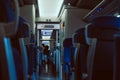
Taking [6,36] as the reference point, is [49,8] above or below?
above

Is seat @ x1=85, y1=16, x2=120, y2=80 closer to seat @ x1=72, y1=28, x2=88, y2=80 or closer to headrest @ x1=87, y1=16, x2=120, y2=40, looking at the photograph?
headrest @ x1=87, y1=16, x2=120, y2=40

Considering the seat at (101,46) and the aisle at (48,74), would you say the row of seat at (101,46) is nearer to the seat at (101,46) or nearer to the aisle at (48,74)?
the seat at (101,46)

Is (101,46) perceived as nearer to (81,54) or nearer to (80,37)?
(81,54)

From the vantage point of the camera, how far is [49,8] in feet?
41.3

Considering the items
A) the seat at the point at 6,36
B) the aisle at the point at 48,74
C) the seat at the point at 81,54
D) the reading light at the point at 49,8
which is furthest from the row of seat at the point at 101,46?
the aisle at the point at 48,74

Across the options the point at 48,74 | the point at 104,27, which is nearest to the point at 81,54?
the point at 104,27

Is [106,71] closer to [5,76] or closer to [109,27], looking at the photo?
[109,27]

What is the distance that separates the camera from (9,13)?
1.68 metres

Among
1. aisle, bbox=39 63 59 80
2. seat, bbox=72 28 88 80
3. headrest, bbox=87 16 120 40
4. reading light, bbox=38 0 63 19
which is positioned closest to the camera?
headrest, bbox=87 16 120 40

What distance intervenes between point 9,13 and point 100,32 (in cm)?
122

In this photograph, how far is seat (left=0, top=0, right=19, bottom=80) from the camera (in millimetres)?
1465

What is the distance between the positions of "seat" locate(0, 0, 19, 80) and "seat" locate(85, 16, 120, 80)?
1.11m

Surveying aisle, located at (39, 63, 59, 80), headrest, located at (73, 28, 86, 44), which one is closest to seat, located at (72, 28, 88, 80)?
headrest, located at (73, 28, 86, 44)

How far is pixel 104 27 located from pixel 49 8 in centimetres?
1010
